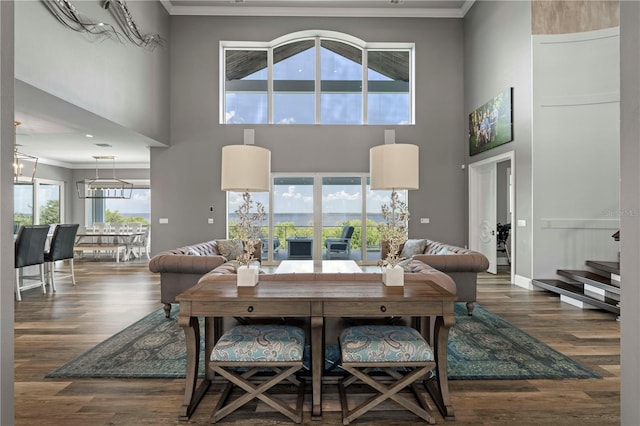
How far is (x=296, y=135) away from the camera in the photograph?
7.94 meters

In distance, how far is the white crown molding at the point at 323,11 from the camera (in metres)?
7.69

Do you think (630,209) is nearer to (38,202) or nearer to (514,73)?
(514,73)

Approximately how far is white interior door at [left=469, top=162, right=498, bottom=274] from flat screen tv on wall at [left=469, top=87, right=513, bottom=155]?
17.9 inches

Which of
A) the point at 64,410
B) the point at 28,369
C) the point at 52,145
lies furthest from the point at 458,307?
the point at 52,145

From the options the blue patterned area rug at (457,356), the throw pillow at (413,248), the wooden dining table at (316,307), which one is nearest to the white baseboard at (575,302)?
the blue patterned area rug at (457,356)

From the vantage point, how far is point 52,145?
793 centimetres

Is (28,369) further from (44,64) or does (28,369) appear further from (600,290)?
(600,290)

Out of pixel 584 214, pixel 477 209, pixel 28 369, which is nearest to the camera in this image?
pixel 28 369

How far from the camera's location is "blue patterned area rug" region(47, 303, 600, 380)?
272 cm

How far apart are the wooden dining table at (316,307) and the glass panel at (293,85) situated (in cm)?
633

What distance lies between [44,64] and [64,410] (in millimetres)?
3697

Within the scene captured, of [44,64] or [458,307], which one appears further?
[458,307]

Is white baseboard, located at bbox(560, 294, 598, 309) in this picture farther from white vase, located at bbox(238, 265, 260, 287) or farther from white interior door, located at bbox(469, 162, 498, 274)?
white vase, located at bbox(238, 265, 260, 287)

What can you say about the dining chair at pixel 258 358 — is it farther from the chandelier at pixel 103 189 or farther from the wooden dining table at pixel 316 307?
the chandelier at pixel 103 189
